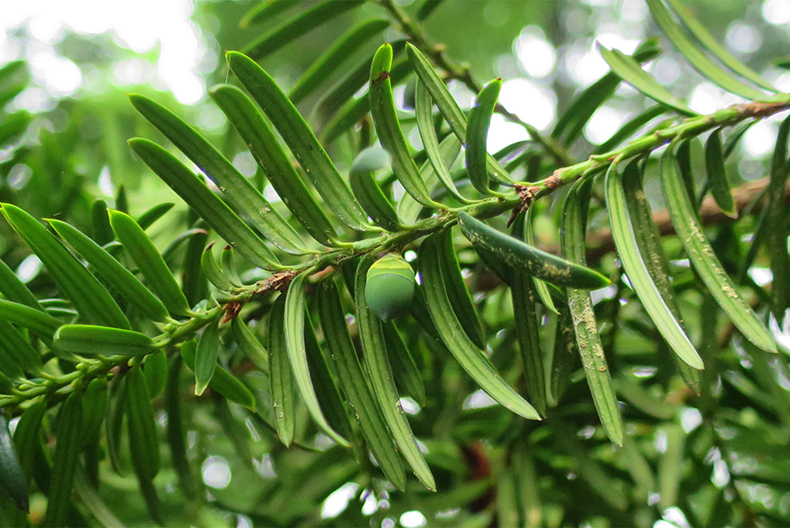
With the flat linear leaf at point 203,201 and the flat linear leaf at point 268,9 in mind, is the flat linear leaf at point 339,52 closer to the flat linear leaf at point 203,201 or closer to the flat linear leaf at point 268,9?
the flat linear leaf at point 268,9

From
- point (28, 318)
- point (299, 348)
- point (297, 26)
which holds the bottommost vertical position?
point (299, 348)

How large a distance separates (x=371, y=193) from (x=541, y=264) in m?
0.11

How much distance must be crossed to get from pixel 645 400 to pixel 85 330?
459 mm

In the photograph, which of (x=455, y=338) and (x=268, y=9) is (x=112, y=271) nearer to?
(x=455, y=338)

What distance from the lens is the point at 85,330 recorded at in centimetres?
28

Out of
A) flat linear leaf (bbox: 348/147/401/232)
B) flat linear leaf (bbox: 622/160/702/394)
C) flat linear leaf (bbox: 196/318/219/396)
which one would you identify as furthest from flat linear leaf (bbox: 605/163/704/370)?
flat linear leaf (bbox: 196/318/219/396)

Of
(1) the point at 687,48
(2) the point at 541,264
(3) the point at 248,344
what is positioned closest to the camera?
(2) the point at 541,264

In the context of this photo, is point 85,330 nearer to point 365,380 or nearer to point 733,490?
point 365,380

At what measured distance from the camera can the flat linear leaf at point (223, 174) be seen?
0.30m

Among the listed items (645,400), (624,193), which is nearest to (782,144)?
(624,193)

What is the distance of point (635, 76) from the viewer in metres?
0.43

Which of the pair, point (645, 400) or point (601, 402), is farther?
point (645, 400)

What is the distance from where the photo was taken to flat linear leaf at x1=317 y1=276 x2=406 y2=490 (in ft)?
1.05

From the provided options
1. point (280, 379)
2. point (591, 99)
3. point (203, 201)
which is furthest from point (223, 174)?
point (591, 99)
